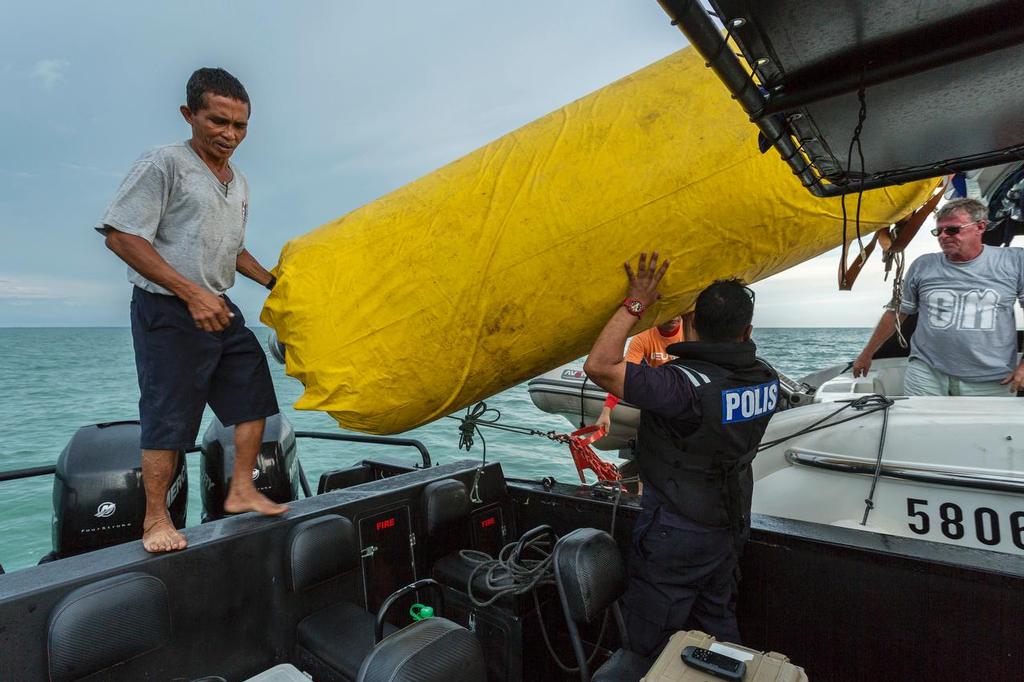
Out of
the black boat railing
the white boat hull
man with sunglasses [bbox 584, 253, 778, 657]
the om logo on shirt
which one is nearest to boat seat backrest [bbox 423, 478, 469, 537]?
the black boat railing

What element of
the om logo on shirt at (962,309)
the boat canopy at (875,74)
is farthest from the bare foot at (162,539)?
the om logo on shirt at (962,309)

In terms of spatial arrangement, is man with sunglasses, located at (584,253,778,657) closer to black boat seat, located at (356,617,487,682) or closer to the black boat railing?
black boat seat, located at (356,617,487,682)

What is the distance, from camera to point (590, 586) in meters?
1.84

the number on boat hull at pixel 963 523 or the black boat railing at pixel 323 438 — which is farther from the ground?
the black boat railing at pixel 323 438

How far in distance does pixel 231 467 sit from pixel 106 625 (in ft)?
5.38


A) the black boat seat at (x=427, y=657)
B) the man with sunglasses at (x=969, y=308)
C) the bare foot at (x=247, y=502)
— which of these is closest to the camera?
the black boat seat at (x=427, y=657)

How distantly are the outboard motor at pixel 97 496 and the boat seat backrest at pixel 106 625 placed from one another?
3.23ft

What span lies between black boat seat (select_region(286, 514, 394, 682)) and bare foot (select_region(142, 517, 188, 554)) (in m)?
0.36

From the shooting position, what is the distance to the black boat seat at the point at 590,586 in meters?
1.79

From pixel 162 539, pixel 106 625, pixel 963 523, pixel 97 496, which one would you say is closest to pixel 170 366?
pixel 162 539

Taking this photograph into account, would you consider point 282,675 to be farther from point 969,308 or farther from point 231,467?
point 969,308

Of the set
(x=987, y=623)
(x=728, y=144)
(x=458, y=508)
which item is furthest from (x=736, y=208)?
(x=458, y=508)

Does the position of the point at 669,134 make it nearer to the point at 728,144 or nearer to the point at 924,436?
the point at 728,144

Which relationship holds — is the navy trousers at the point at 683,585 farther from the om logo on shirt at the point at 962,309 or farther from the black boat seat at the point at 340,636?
the om logo on shirt at the point at 962,309
